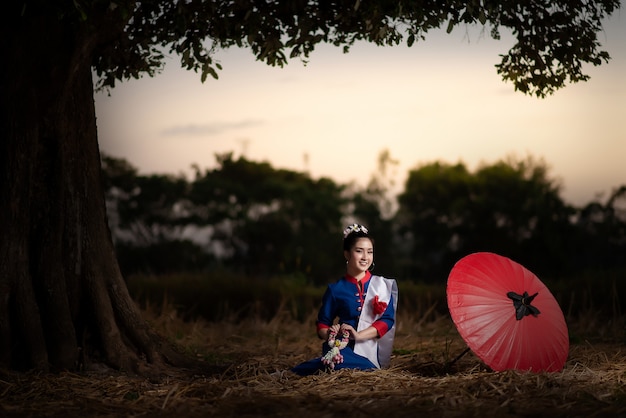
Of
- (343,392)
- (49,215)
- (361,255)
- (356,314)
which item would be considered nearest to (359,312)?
(356,314)

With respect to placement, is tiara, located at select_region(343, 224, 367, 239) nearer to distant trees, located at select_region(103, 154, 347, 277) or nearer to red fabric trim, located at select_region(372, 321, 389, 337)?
red fabric trim, located at select_region(372, 321, 389, 337)

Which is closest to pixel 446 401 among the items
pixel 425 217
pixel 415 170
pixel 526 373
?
pixel 526 373

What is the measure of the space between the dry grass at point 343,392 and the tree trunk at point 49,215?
341mm

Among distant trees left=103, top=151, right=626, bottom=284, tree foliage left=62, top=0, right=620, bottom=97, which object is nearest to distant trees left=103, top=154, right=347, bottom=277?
distant trees left=103, top=151, right=626, bottom=284

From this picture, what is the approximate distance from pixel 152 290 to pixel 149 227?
34.8 ft

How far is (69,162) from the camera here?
6652 mm

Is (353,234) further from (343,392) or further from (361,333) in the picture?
(343,392)

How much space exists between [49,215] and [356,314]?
288 cm

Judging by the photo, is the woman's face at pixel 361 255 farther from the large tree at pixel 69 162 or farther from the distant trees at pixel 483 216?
the distant trees at pixel 483 216

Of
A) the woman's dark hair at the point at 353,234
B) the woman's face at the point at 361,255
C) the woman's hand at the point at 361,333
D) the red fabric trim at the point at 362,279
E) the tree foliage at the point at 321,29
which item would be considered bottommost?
the woman's hand at the point at 361,333

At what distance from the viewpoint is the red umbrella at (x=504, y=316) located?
5559 mm

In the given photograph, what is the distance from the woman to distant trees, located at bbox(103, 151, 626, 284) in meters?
13.9

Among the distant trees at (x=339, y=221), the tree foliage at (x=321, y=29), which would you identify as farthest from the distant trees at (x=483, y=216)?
the tree foliage at (x=321, y=29)

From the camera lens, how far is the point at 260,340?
354 inches
